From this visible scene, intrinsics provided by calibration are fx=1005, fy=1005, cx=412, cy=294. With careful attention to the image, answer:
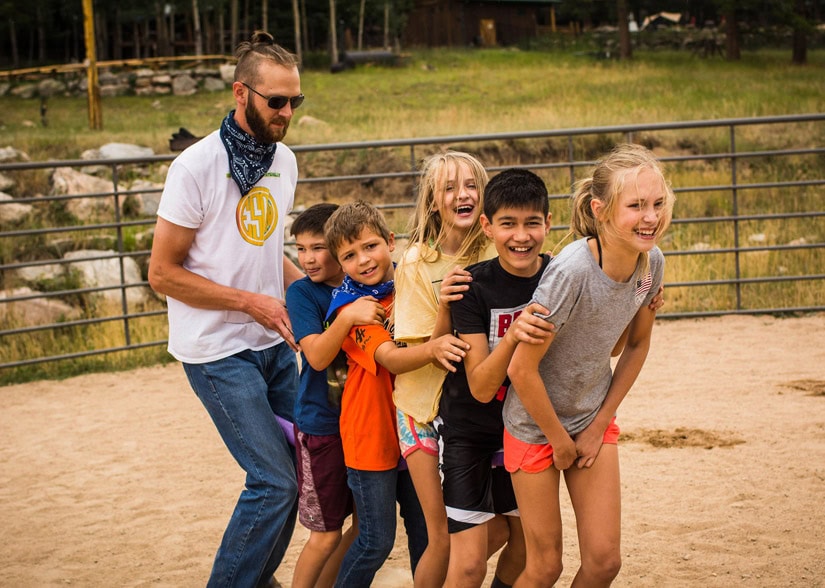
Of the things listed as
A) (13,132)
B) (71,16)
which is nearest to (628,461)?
(13,132)

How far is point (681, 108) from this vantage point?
2198 centimetres

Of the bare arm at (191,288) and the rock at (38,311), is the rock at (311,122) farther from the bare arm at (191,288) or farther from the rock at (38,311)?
the bare arm at (191,288)

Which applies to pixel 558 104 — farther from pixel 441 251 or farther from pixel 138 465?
pixel 441 251

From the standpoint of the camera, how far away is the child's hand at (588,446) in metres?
3.01

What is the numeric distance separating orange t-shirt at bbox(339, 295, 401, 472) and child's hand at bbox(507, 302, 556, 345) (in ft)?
1.93

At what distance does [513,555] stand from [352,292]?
3.50ft

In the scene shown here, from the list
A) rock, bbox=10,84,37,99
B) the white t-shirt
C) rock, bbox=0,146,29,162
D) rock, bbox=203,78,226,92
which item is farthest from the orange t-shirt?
rock, bbox=10,84,37,99

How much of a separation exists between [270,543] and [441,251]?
1.16 m

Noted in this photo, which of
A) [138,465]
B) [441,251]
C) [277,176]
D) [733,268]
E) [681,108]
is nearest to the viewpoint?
[441,251]

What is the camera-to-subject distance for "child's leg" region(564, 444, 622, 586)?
296cm

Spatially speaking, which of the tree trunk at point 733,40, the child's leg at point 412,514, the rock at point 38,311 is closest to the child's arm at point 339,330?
the child's leg at point 412,514

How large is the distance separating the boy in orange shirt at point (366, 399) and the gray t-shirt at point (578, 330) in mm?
488

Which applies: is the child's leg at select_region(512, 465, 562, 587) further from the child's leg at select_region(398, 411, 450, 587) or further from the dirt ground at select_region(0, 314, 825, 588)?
the dirt ground at select_region(0, 314, 825, 588)

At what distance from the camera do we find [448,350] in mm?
2955
